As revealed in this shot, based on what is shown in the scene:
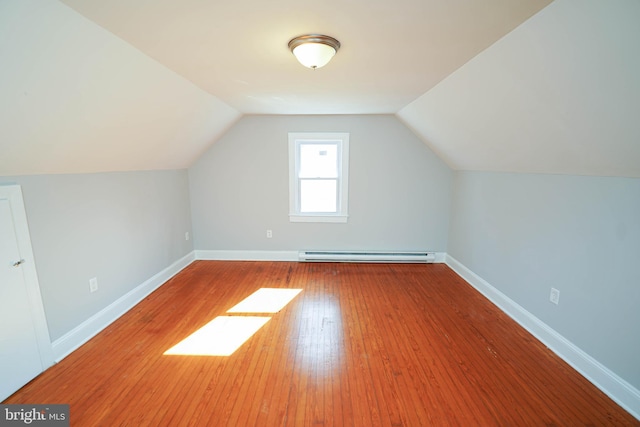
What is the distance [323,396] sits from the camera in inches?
73.0

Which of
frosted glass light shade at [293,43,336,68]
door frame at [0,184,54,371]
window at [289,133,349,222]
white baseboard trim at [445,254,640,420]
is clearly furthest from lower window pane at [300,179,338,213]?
door frame at [0,184,54,371]

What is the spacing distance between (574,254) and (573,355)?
30.5 inches

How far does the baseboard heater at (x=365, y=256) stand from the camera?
14.0ft

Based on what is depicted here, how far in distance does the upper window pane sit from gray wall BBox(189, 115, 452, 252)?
249 millimetres

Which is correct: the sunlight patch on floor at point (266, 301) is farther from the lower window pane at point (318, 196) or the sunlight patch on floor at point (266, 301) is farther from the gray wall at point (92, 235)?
the lower window pane at point (318, 196)

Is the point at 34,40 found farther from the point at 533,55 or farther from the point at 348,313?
the point at 348,313

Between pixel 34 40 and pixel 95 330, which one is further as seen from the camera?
pixel 95 330

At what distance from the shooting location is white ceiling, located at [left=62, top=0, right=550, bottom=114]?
4.36 ft

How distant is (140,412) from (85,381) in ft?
1.96

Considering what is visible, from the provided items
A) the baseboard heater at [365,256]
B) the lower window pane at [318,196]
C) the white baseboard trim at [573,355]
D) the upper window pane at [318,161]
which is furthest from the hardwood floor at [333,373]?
the upper window pane at [318,161]

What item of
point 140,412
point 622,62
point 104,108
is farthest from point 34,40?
point 622,62

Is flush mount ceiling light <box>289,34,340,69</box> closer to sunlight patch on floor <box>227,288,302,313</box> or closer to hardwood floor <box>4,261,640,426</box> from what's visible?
hardwood floor <box>4,261,640,426</box>

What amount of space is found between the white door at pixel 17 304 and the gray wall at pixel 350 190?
2.40 m

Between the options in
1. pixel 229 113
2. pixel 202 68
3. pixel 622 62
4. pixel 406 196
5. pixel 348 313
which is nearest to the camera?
pixel 622 62
